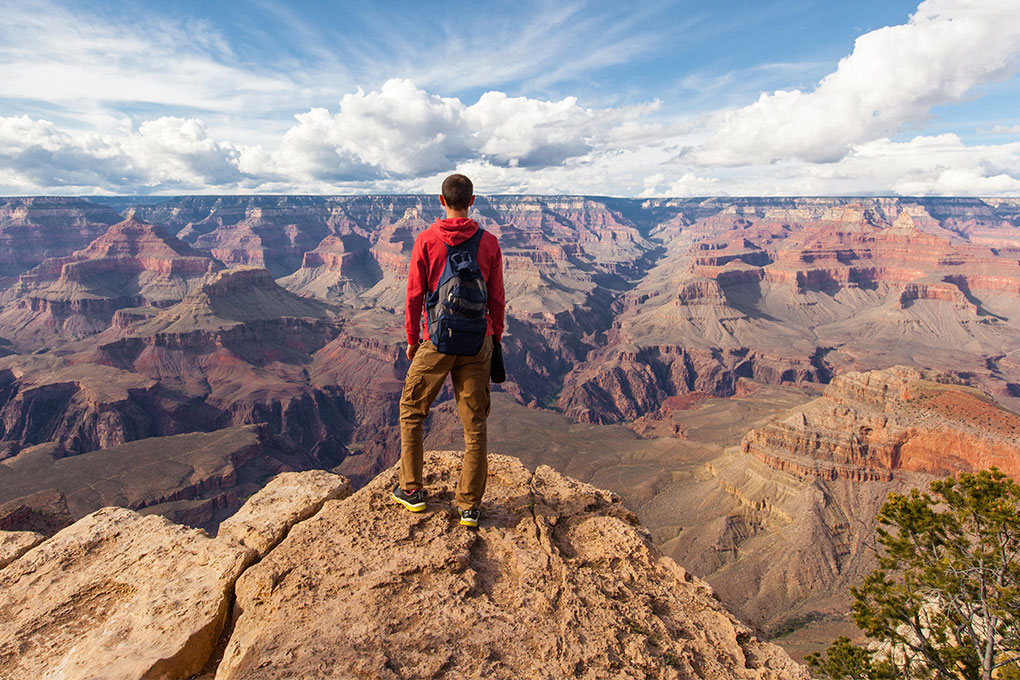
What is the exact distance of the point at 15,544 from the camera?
7316 millimetres

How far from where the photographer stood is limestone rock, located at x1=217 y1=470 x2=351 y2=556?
6.28 meters

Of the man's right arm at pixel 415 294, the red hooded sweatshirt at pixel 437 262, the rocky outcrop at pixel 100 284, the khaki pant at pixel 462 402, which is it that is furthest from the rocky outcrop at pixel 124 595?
the rocky outcrop at pixel 100 284

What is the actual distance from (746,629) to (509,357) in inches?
4423

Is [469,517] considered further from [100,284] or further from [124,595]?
[100,284]

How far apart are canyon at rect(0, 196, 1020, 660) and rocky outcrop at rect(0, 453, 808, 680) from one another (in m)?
2.94

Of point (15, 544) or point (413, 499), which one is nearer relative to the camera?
point (413, 499)

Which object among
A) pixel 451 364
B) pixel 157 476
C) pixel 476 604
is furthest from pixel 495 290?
pixel 157 476

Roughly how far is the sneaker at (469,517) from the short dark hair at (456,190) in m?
3.88

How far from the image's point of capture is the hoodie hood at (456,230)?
5.95 metres

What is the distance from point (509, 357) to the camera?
11838 centimetres

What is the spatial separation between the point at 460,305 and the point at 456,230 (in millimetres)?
1001

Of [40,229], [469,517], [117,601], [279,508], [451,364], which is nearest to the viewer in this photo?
[117,601]

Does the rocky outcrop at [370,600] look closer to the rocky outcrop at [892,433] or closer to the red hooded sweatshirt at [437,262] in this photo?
the red hooded sweatshirt at [437,262]

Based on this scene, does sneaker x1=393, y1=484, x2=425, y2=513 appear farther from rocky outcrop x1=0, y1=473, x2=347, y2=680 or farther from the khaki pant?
rocky outcrop x1=0, y1=473, x2=347, y2=680
